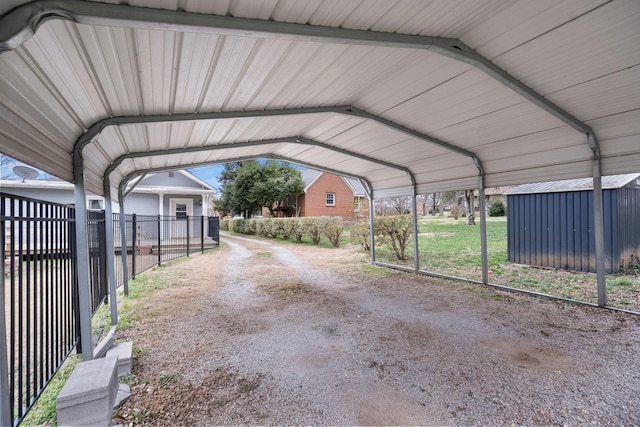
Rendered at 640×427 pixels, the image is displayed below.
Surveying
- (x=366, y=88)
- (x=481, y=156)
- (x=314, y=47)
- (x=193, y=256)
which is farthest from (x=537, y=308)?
(x=193, y=256)

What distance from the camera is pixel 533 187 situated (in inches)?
358

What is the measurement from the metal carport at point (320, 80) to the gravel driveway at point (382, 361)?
1.57m

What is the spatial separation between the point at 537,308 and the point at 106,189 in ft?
24.9

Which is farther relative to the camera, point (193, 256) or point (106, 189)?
point (193, 256)

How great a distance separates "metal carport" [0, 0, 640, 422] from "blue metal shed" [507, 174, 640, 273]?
9.41 ft

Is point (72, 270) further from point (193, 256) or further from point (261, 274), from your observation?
point (193, 256)

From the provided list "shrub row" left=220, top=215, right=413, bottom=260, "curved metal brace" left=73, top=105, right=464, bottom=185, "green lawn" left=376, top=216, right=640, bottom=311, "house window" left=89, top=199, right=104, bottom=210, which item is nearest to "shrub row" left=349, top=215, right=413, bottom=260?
"shrub row" left=220, top=215, right=413, bottom=260

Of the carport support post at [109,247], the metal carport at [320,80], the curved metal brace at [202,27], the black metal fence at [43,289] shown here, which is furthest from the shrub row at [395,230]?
the carport support post at [109,247]

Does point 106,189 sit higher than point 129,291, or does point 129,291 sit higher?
point 106,189

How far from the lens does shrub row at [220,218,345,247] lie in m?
15.1

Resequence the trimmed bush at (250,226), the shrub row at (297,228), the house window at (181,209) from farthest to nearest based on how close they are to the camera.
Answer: the trimmed bush at (250,226), the house window at (181,209), the shrub row at (297,228)

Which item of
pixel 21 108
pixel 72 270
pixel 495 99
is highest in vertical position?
pixel 495 99

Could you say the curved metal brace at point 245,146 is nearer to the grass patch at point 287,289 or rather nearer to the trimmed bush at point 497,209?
the grass patch at point 287,289

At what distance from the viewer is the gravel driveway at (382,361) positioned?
8.70ft
